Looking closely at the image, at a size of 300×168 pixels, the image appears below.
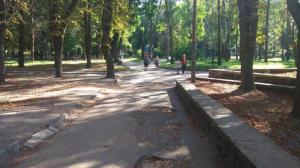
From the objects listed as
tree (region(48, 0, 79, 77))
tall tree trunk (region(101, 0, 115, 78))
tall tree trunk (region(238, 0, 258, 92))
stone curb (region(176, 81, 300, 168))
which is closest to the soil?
tall tree trunk (region(238, 0, 258, 92))

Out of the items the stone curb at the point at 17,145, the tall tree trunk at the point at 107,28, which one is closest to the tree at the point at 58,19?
the tall tree trunk at the point at 107,28

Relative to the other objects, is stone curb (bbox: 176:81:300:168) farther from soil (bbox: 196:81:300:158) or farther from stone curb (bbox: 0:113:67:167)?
stone curb (bbox: 0:113:67:167)

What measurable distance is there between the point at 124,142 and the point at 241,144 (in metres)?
2.89

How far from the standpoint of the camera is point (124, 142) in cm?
916

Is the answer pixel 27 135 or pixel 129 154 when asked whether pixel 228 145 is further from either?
pixel 27 135

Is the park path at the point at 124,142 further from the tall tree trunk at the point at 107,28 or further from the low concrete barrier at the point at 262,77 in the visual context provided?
the tall tree trunk at the point at 107,28

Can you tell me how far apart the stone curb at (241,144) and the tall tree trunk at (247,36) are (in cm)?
687

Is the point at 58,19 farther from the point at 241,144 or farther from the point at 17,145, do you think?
the point at 241,144

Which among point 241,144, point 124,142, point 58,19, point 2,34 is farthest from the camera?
point 58,19

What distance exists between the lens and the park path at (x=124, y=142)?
7.60m

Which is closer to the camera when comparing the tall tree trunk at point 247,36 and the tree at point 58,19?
the tall tree trunk at point 247,36

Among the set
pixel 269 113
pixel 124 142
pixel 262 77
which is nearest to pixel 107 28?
pixel 262 77

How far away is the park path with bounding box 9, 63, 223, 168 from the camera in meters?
7.60

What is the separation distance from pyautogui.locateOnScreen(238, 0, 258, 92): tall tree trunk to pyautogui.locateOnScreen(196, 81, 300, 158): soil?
0.56 metres
